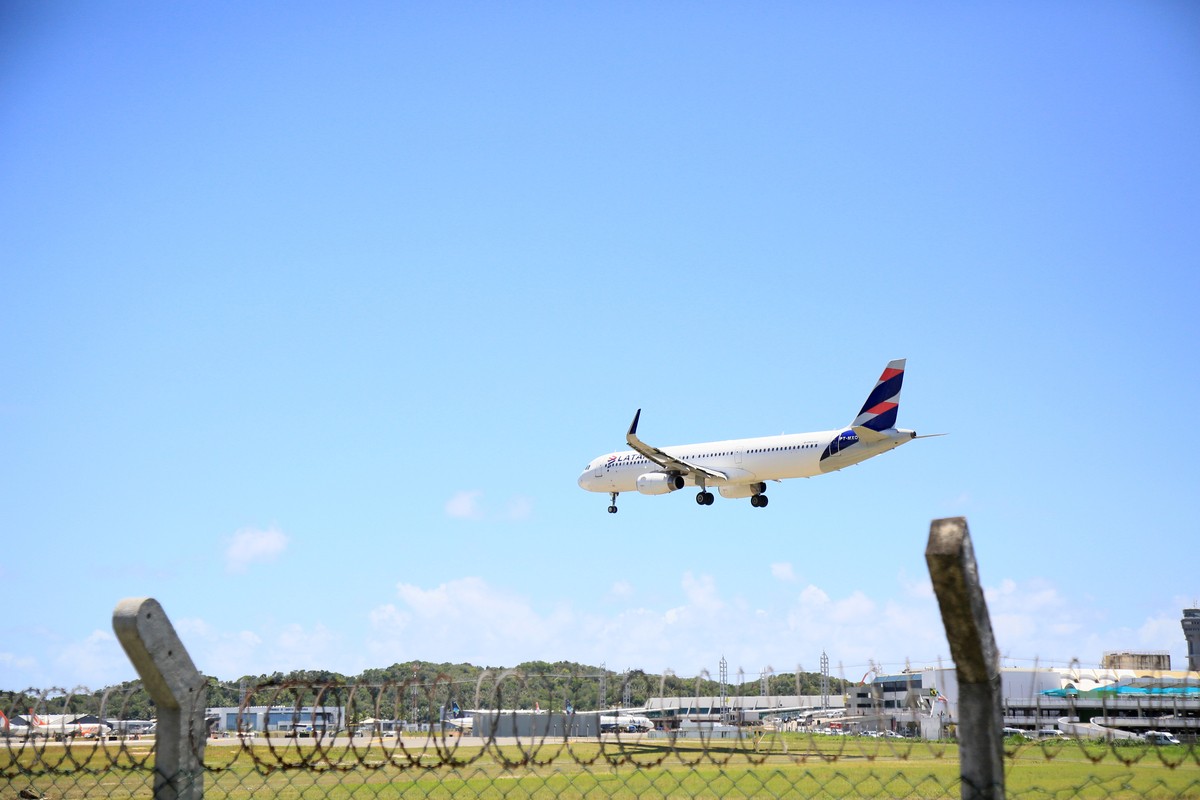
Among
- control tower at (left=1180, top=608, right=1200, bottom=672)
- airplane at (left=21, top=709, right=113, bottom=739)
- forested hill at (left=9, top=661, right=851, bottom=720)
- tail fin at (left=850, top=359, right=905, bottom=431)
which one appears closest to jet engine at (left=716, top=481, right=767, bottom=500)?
tail fin at (left=850, top=359, right=905, bottom=431)

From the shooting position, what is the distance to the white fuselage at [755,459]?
53.9m

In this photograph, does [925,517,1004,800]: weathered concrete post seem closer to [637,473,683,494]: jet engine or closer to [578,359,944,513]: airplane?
[578,359,944,513]: airplane

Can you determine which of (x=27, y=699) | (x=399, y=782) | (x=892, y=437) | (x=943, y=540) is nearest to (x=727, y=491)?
(x=892, y=437)

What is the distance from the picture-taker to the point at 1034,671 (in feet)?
23.0

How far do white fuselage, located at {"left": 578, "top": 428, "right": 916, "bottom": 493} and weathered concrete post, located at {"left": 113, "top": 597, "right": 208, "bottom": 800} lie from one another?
49523 mm

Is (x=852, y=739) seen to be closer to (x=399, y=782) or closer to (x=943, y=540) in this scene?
(x=399, y=782)

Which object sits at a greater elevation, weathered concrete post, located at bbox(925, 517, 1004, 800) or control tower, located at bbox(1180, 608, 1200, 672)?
control tower, located at bbox(1180, 608, 1200, 672)

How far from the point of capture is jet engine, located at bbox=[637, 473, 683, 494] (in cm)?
5850

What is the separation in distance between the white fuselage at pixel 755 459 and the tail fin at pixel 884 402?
1.92 meters

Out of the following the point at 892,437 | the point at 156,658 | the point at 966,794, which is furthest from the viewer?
the point at 892,437

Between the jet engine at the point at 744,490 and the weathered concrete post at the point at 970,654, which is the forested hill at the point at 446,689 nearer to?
the weathered concrete post at the point at 970,654

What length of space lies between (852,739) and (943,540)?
116 ft

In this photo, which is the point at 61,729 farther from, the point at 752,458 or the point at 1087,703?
the point at 752,458

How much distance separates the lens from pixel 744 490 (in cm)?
6056
